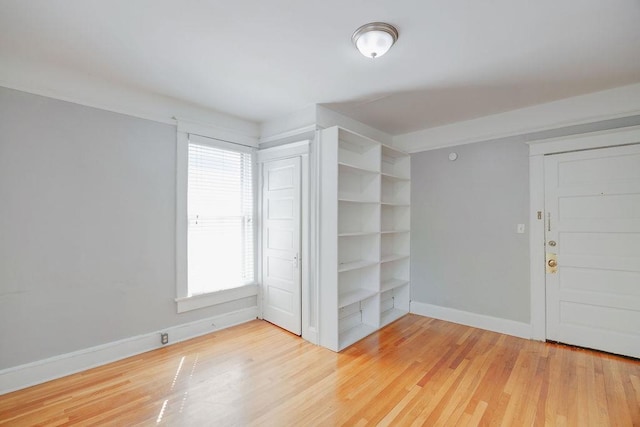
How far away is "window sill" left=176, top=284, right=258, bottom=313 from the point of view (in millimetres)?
3135

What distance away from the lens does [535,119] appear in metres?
3.22

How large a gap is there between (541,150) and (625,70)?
3.00 feet

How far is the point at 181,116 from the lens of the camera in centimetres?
312

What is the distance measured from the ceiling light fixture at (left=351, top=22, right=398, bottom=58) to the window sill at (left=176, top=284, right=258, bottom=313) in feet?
9.64

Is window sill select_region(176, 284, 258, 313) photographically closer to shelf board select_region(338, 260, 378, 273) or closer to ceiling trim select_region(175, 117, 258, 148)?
shelf board select_region(338, 260, 378, 273)

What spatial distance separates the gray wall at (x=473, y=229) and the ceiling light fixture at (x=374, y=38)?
2.31m

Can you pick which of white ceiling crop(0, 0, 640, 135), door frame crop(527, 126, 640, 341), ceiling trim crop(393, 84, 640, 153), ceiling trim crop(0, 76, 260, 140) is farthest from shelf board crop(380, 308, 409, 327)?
ceiling trim crop(0, 76, 260, 140)

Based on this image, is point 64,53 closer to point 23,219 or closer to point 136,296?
point 23,219

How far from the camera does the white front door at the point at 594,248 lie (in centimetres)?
275

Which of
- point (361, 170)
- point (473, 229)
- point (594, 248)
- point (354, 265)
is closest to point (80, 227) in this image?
point (354, 265)

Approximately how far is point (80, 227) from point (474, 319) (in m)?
4.39

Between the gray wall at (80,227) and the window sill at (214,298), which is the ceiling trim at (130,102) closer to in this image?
the gray wall at (80,227)

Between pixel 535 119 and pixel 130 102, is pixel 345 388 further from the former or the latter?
pixel 535 119

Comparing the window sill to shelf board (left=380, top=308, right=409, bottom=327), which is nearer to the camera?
the window sill
